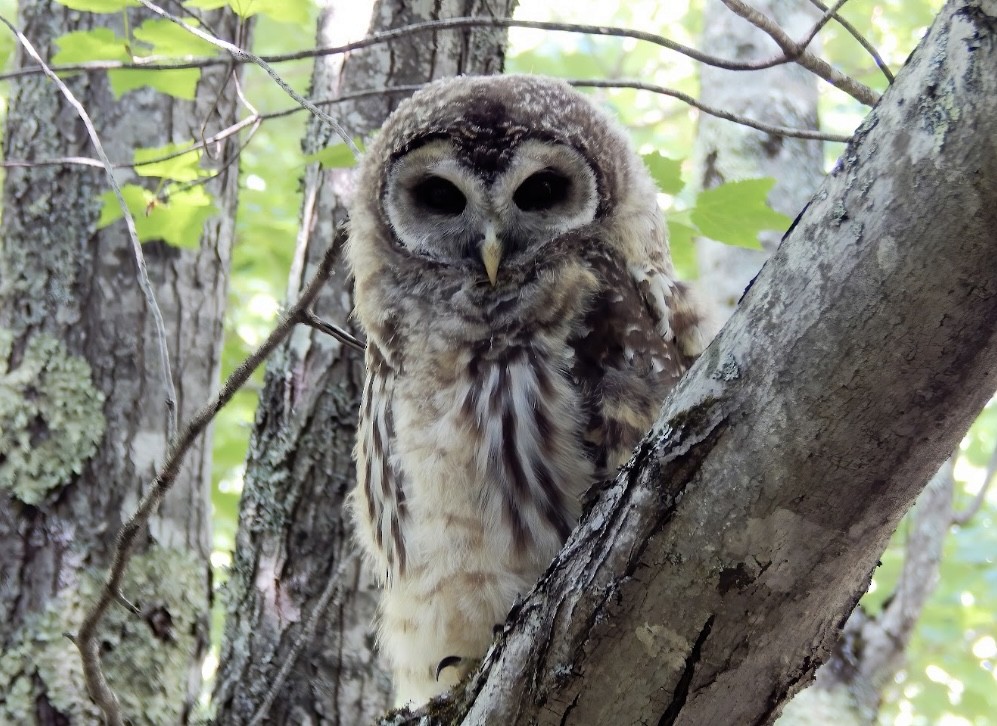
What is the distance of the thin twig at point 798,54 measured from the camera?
174 cm

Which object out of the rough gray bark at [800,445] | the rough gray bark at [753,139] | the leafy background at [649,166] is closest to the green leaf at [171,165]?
the leafy background at [649,166]

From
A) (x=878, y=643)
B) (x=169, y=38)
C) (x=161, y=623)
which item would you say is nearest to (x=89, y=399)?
(x=161, y=623)

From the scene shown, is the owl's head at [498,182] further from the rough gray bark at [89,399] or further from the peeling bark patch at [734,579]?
the peeling bark patch at [734,579]

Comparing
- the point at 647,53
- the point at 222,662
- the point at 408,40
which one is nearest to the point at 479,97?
the point at 408,40

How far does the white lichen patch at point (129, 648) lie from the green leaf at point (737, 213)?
1633mm

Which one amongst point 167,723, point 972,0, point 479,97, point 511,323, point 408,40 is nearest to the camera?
point 972,0

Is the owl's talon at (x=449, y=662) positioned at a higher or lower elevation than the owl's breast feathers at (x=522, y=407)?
lower

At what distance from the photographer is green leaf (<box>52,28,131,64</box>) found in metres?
2.11

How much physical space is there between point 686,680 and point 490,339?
909mm

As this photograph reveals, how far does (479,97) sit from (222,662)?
61.7 inches

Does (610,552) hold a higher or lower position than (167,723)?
lower

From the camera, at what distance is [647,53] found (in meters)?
6.07

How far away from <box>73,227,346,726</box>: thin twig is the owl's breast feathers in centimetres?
40

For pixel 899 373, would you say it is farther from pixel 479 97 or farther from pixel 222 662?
pixel 222 662
